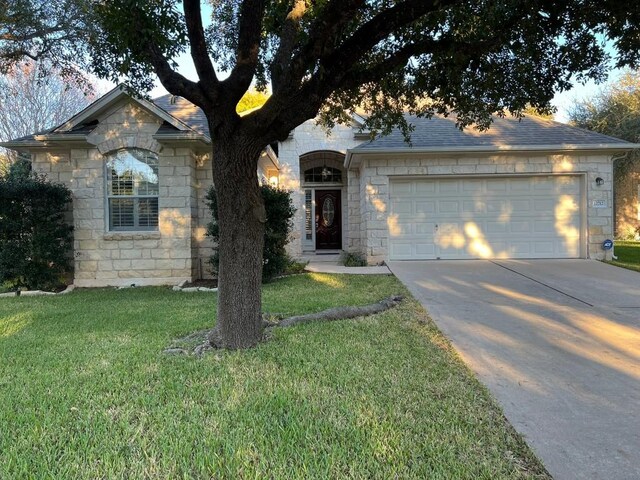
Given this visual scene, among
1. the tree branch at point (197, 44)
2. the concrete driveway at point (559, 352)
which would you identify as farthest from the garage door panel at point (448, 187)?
the tree branch at point (197, 44)

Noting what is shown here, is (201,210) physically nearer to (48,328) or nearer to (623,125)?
(48,328)

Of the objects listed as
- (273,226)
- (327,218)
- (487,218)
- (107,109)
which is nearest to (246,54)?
(273,226)

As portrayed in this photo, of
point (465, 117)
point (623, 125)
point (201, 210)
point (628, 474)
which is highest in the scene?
point (623, 125)

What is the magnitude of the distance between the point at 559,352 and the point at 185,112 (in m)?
11.5

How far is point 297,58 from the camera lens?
4637mm

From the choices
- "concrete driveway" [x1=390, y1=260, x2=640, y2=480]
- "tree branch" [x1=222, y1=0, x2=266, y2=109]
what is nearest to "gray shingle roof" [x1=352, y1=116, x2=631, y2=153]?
"concrete driveway" [x1=390, y1=260, x2=640, y2=480]

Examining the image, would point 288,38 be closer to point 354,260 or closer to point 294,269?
point 294,269

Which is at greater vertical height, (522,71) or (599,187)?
(522,71)

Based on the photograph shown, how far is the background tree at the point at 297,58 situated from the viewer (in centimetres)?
470

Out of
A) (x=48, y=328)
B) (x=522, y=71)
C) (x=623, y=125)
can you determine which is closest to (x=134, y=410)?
(x=48, y=328)

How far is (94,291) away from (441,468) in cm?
959

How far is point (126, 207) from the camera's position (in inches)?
434

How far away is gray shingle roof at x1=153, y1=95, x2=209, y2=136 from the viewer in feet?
38.6

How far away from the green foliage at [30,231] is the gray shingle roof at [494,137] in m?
7.82
